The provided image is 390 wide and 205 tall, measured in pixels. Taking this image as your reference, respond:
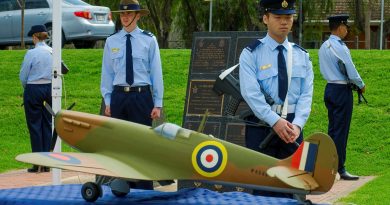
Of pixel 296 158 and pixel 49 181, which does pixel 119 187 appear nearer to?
pixel 296 158

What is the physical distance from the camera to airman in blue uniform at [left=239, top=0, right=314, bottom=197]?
724cm

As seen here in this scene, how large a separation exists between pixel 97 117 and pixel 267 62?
49.7 inches

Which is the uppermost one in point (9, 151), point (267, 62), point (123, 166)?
point (267, 62)

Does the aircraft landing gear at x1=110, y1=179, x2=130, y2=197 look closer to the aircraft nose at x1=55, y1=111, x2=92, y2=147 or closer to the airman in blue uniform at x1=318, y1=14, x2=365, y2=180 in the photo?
the aircraft nose at x1=55, y1=111, x2=92, y2=147

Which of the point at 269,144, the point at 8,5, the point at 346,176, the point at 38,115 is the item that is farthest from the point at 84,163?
the point at 8,5

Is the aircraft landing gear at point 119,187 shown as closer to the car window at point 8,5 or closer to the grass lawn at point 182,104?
the grass lawn at point 182,104

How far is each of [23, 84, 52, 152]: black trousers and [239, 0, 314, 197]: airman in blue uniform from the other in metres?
7.72

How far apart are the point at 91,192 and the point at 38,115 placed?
846 cm

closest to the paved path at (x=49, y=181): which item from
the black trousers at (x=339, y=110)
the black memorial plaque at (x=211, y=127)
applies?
the black trousers at (x=339, y=110)

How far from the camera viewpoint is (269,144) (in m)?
7.30

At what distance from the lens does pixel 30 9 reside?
90.4 ft

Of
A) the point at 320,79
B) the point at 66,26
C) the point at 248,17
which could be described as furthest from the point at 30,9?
the point at 248,17

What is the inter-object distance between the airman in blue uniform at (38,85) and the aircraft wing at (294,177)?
8374mm

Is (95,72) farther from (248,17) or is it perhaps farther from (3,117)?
(248,17)
